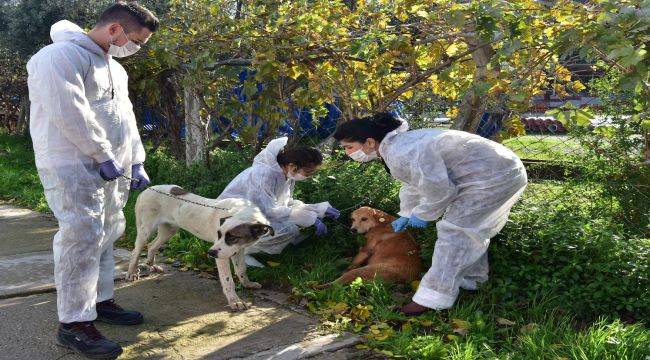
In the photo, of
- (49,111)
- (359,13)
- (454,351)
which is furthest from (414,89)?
(49,111)

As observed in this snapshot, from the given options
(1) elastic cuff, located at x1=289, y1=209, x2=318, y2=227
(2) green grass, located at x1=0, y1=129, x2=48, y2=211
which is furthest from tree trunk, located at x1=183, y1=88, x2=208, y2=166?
(1) elastic cuff, located at x1=289, y1=209, x2=318, y2=227

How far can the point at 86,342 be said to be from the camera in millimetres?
3295

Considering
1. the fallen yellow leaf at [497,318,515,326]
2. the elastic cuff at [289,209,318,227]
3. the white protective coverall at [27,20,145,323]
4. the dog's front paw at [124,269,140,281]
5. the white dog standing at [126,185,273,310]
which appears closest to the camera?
the white protective coverall at [27,20,145,323]

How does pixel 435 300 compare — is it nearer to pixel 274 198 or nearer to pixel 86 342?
pixel 274 198

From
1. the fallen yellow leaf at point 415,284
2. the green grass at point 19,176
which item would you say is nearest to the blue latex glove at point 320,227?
the fallen yellow leaf at point 415,284

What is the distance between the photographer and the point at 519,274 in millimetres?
4062

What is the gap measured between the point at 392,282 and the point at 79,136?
2.46 metres

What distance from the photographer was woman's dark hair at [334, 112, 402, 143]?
13.2 feet

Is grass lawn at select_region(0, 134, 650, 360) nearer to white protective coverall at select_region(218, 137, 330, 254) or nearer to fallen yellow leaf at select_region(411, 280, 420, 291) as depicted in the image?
fallen yellow leaf at select_region(411, 280, 420, 291)

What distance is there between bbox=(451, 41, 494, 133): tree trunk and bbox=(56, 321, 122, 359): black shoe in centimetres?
372

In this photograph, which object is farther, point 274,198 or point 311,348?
point 274,198

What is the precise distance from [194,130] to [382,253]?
4.61 meters

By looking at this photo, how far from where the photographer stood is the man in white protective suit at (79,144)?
10.4 feet

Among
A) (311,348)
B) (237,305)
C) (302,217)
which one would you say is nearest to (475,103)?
(302,217)
